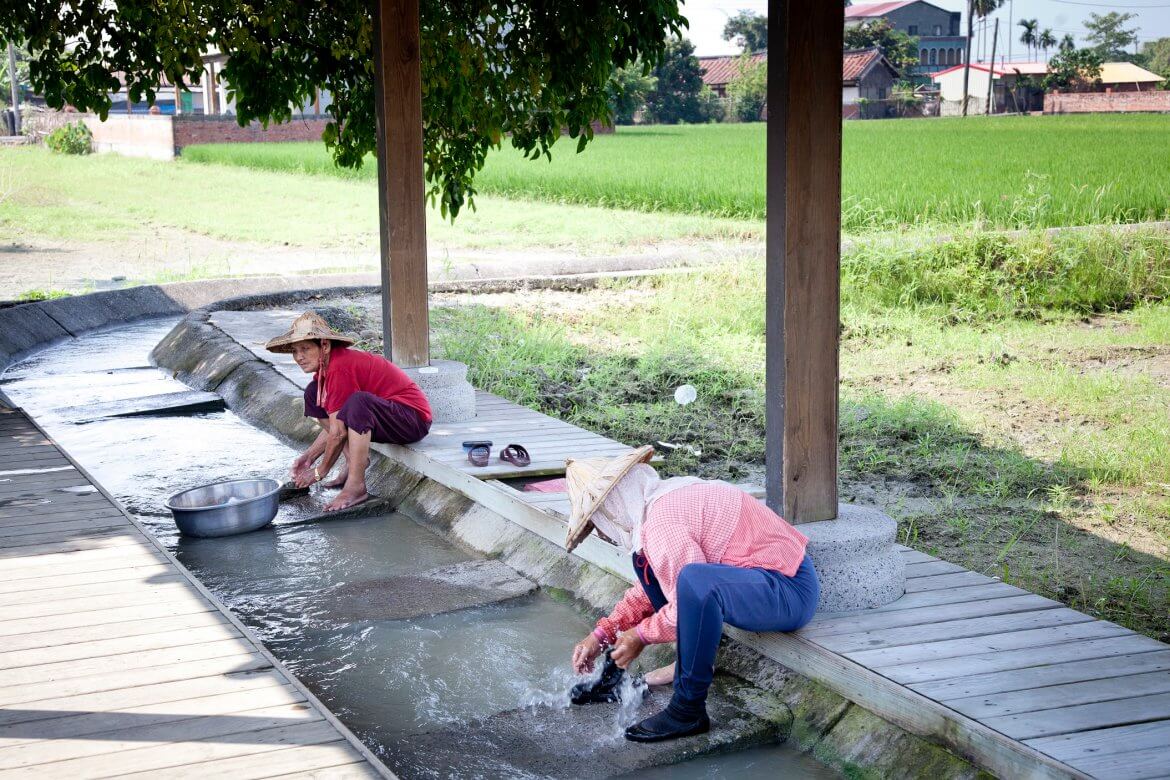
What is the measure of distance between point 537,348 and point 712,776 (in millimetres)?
6217

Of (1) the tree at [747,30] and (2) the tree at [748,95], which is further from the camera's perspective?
(1) the tree at [747,30]

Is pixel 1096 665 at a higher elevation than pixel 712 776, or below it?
higher

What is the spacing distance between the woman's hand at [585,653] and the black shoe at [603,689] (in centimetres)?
7

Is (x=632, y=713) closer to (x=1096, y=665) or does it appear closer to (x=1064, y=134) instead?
(x=1096, y=665)

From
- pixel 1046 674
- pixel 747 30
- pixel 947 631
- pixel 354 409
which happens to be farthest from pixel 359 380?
pixel 747 30

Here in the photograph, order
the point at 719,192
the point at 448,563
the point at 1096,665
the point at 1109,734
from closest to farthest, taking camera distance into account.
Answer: the point at 1109,734 < the point at 1096,665 < the point at 448,563 < the point at 719,192

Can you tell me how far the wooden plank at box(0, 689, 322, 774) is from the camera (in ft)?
9.78

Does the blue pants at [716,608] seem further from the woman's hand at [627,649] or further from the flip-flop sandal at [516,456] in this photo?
the flip-flop sandal at [516,456]

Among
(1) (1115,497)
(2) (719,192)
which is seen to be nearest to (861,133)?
(2) (719,192)

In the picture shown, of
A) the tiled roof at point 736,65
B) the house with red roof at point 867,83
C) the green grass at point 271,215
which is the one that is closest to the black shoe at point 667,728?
the green grass at point 271,215

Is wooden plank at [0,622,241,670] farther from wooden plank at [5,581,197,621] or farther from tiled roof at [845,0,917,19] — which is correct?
tiled roof at [845,0,917,19]

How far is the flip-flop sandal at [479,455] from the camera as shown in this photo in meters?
5.85

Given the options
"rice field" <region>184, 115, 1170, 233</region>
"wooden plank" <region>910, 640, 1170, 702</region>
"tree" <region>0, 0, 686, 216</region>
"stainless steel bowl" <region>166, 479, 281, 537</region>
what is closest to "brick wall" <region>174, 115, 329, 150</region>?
"rice field" <region>184, 115, 1170, 233</region>

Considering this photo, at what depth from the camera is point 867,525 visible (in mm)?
3941
